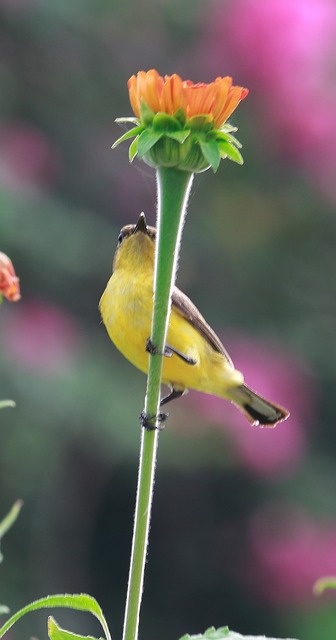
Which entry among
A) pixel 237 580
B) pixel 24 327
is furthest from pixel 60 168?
pixel 237 580

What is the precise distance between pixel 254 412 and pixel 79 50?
272 centimetres

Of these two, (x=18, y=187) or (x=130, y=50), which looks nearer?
(x=18, y=187)

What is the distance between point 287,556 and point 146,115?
10.4 feet

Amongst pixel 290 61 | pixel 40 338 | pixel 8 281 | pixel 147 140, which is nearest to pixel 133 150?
pixel 147 140

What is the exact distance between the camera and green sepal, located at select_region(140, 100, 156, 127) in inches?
19.3

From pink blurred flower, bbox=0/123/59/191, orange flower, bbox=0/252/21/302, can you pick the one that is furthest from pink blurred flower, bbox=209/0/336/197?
orange flower, bbox=0/252/21/302

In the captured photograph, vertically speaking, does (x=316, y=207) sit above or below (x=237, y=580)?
above

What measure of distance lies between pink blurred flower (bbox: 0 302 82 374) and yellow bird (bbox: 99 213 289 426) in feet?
5.27

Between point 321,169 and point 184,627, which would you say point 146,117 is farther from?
point 184,627

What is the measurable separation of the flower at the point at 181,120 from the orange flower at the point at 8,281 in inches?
6.0

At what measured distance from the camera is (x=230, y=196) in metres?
3.99

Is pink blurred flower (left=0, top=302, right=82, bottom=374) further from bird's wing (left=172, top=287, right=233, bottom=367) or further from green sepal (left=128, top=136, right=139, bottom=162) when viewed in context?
green sepal (left=128, top=136, right=139, bottom=162)

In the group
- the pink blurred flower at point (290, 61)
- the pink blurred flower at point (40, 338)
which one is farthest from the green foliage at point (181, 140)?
the pink blurred flower at point (290, 61)

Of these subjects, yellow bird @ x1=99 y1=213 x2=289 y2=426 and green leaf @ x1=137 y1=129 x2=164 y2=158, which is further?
yellow bird @ x1=99 y1=213 x2=289 y2=426
